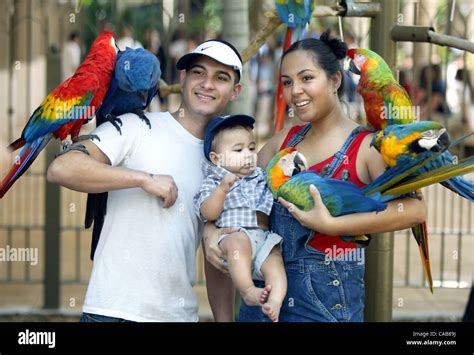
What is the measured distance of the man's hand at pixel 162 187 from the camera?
2270mm

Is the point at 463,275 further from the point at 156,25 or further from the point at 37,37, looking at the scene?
the point at 37,37

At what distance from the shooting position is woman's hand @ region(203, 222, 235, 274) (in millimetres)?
2318

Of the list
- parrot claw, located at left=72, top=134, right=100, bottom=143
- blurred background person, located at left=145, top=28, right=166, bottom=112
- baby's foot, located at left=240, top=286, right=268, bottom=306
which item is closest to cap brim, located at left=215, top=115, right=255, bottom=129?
parrot claw, located at left=72, top=134, right=100, bottom=143

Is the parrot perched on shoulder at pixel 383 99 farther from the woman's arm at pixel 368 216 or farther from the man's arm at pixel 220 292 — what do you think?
the man's arm at pixel 220 292

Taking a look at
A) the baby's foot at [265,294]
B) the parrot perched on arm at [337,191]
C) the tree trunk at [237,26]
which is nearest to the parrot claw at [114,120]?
the parrot perched on arm at [337,191]

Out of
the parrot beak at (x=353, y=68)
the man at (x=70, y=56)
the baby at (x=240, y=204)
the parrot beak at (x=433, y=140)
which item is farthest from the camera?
the man at (x=70, y=56)

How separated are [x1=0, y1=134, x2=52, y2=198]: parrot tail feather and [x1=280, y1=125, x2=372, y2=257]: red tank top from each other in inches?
30.7

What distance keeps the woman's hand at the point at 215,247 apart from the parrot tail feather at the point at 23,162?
55cm

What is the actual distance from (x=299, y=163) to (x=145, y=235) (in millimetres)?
459

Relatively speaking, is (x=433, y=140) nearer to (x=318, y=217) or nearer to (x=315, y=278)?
(x=318, y=217)

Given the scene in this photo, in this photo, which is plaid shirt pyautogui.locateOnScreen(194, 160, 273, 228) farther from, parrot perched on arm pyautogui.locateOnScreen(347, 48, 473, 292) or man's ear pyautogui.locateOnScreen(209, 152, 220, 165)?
parrot perched on arm pyautogui.locateOnScreen(347, 48, 473, 292)

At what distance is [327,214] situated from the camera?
2219 mm

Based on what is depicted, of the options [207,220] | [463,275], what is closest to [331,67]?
[207,220]
